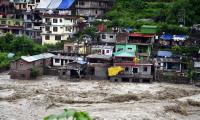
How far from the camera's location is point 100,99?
23.9 metres

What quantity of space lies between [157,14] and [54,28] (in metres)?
10.7

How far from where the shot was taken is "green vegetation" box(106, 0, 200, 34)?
123 feet

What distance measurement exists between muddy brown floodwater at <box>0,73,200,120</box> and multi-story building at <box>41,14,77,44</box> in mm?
8925

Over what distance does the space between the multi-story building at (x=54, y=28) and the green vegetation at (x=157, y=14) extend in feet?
14.9

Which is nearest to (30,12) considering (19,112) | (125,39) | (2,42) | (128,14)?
(2,42)

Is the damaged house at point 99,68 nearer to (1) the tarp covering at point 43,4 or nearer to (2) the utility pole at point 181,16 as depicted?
(2) the utility pole at point 181,16

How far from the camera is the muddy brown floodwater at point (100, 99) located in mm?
20266

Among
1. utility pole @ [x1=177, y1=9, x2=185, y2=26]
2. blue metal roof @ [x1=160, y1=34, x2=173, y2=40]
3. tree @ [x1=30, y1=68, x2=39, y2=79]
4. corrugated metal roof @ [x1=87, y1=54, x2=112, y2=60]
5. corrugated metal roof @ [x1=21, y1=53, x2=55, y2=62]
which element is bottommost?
tree @ [x1=30, y1=68, x2=39, y2=79]

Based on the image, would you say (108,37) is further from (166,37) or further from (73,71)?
(73,71)

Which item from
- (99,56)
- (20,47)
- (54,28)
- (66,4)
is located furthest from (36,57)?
(66,4)

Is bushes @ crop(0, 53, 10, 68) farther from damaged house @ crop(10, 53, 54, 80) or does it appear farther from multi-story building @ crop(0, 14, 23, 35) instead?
multi-story building @ crop(0, 14, 23, 35)

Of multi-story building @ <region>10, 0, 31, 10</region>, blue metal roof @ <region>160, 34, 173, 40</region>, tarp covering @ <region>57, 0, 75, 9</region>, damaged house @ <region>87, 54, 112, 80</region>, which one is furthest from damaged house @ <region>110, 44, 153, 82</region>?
multi-story building @ <region>10, 0, 31, 10</region>

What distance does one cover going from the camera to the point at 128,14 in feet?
137

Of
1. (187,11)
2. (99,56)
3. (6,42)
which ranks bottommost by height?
(99,56)
